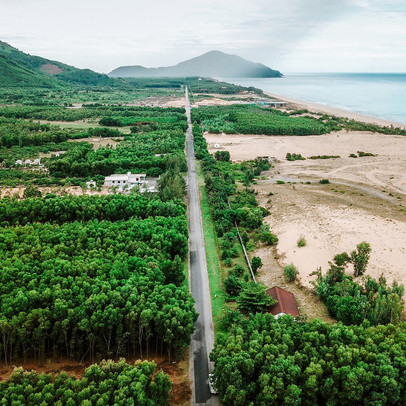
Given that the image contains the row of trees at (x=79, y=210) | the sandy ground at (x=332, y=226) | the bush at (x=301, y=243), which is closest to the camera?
the sandy ground at (x=332, y=226)

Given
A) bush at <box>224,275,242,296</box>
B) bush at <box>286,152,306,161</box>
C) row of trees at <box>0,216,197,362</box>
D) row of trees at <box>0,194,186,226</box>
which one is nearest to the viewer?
row of trees at <box>0,216,197,362</box>

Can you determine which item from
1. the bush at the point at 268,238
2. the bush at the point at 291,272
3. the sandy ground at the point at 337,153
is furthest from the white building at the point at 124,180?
the bush at the point at 291,272

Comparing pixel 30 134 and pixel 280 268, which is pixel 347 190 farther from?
pixel 30 134

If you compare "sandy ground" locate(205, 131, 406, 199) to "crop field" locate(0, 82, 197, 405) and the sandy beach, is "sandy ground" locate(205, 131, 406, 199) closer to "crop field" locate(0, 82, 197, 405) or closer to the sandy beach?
the sandy beach

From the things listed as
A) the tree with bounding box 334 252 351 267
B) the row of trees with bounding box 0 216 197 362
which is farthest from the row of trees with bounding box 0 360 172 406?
the tree with bounding box 334 252 351 267

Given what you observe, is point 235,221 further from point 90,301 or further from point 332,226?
point 90,301

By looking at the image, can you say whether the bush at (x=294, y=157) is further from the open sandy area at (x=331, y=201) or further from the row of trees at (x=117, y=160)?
the row of trees at (x=117, y=160)

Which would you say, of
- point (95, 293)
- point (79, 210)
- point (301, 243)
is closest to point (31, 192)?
point (79, 210)

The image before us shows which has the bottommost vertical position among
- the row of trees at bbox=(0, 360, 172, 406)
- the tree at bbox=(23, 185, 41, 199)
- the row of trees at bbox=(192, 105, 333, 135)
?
the row of trees at bbox=(0, 360, 172, 406)
